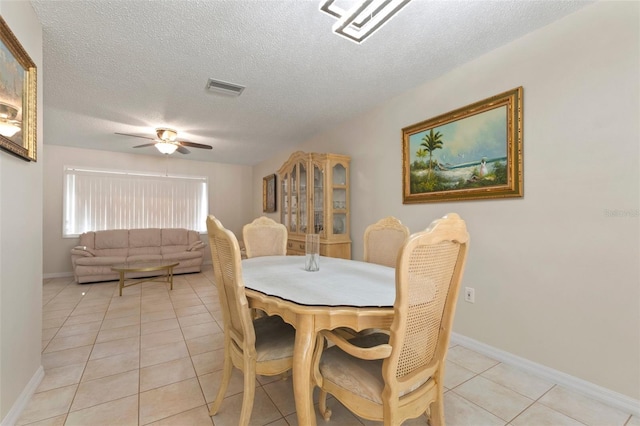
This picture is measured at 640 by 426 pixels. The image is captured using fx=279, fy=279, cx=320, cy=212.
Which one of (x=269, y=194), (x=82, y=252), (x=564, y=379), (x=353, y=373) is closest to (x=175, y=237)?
(x=82, y=252)

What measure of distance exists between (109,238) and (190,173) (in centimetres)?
187

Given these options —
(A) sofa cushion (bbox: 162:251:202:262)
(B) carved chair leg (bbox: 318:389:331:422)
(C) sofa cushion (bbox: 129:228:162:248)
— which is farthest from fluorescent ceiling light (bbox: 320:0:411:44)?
(C) sofa cushion (bbox: 129:228:162:248)

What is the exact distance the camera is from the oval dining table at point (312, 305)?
43.1 inches

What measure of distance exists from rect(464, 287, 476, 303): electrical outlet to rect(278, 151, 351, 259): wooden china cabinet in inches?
54.1

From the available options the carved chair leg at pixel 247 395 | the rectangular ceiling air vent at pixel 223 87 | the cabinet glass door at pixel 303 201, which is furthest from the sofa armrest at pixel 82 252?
the carved chair leg at pixel 247 395

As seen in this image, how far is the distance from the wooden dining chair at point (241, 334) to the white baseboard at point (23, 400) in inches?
36.8

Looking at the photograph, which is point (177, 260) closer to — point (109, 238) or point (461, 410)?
point (109, 238)

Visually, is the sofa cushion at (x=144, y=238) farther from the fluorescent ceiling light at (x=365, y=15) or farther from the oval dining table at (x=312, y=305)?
the fluorescent ceiling light at (x=365, y=15)

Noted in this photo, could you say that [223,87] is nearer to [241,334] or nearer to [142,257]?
[241,334]

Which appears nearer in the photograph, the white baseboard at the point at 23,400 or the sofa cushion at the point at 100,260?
the white baseboard at the point at 23,400

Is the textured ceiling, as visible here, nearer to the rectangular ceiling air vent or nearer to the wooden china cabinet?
the rectangular ceiling air vent

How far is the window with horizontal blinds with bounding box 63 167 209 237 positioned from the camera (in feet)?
16.2

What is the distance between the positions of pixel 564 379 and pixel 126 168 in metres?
6.54

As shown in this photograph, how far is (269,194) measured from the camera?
5438 mm
